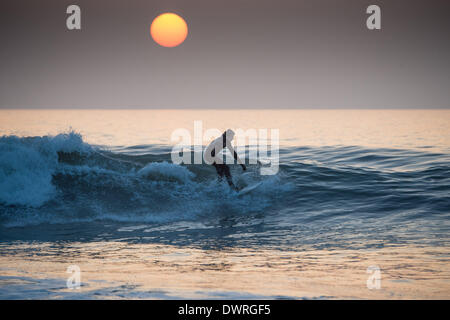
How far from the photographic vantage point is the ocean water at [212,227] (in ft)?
20.2

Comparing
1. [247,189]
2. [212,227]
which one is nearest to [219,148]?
[247,189]

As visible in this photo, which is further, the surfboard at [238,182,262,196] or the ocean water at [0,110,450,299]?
the surfboard at [238,182,262,196]

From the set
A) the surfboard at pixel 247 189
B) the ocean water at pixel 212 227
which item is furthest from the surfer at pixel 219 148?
the ocean water at pixel 212 227

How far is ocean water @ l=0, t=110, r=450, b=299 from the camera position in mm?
6145

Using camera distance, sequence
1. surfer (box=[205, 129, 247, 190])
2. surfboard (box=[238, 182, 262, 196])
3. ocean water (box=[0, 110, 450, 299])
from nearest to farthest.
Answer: ocean water (box=[0, 110, 450, 299]) → surfer (box=[205, 129, 247, 190]) → surfboard (box=[238, 182, 262, 196])

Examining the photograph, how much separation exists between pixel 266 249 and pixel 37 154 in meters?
9.41

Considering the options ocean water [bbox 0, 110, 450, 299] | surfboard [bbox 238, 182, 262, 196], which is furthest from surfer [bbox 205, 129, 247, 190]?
ocean water [bbox 0, 110, 450, 299]

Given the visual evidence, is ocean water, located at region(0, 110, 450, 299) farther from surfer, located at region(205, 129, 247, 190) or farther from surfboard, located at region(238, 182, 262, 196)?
surfer, located at region(205, 129, 247, 190)

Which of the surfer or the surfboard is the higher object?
the surfer

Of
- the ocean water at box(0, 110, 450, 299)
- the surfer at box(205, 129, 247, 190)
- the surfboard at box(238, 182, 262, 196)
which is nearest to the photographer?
the ocean water at box(0, 110, 450, 299)

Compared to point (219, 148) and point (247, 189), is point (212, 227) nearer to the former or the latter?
point (247, 189)

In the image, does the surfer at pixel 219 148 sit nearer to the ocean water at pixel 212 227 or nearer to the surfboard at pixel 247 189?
the surfboard at pixel 247 189
